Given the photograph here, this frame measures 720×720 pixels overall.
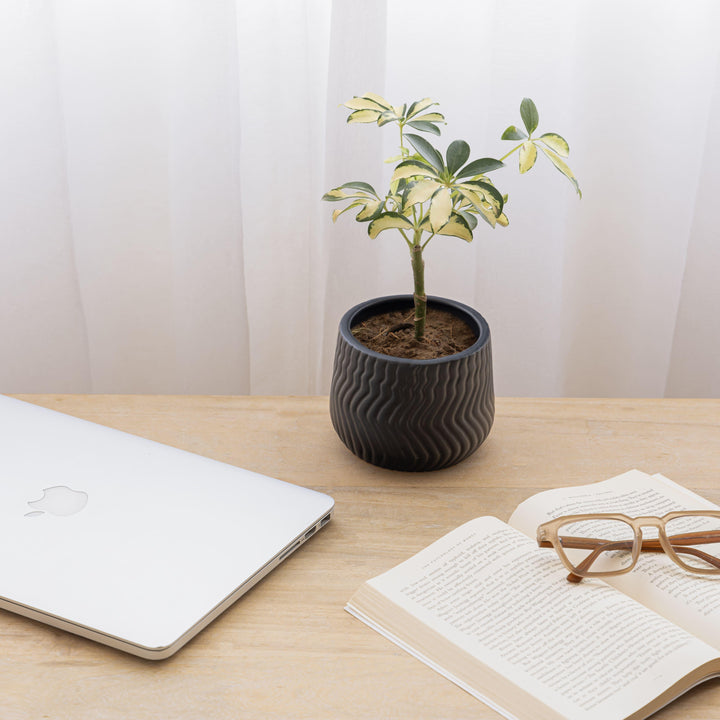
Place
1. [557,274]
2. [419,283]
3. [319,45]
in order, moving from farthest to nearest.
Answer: [557,274] < [319,45] < [419,283]

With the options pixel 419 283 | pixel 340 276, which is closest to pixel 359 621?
pixel 419 283

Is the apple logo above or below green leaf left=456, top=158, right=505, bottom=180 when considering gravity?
below

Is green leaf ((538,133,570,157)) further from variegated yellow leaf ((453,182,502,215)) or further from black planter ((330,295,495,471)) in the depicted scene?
black planter ((330,295,495,471))

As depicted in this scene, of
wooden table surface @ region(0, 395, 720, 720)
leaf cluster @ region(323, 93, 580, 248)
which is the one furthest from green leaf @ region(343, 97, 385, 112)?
wooden table surface @ region(0, 395, 720, 720)

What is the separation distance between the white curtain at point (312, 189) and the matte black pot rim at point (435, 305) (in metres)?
0.29

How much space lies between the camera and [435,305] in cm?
93

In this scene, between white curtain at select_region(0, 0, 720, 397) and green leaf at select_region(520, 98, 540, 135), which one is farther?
white curtain at select_region(0, 0, 720, 397)

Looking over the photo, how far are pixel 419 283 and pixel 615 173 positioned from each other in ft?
1.63

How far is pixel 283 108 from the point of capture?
1.13m

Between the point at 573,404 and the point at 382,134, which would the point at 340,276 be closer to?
the point at 382,134

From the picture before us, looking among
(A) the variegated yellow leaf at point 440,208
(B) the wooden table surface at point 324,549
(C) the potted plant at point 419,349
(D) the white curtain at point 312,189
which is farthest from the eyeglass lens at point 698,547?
(D) the white curtain at point 312,189

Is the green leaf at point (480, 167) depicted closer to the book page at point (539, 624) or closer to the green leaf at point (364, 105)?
the green leaf at point (364, 105)

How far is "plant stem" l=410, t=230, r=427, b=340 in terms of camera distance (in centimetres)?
81

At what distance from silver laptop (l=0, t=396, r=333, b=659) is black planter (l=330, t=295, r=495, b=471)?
95 millimetres
